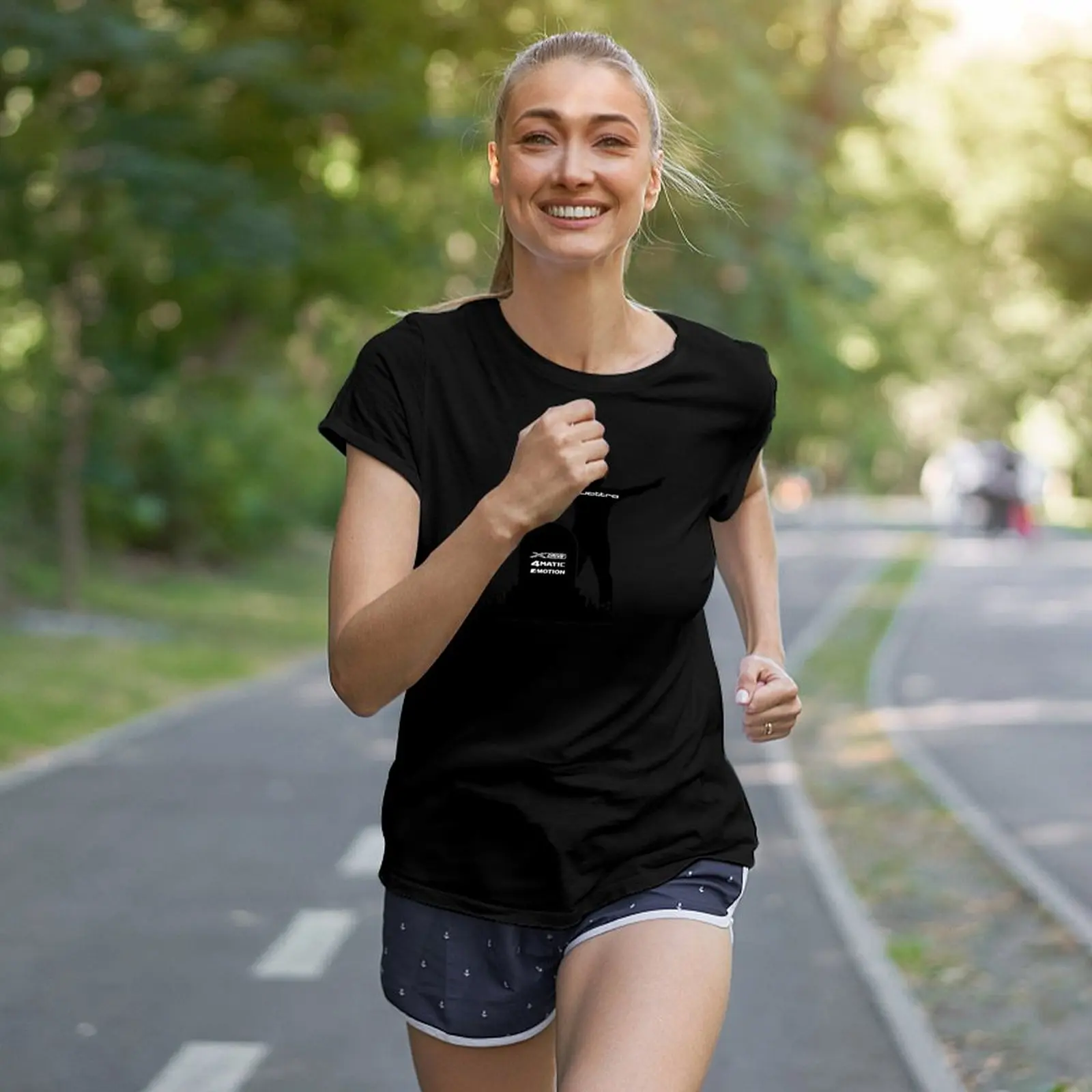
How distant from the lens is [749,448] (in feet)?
9.87

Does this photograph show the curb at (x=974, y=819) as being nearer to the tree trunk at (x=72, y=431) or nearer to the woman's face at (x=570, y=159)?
the woman's face at (x=570, y=159)

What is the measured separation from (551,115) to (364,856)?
6295 mm

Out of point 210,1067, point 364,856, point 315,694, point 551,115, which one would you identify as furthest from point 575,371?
point 315,694

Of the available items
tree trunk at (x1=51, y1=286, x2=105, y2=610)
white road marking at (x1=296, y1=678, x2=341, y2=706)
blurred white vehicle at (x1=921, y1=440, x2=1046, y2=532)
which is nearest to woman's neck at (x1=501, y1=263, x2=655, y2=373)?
white road marking at (x1=296, y1=678, x2=341, y2=706)

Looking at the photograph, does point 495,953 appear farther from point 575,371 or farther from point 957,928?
point 957,928

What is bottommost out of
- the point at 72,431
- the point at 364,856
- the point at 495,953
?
the point at 72,431

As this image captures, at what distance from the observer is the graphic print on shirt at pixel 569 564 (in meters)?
2.73

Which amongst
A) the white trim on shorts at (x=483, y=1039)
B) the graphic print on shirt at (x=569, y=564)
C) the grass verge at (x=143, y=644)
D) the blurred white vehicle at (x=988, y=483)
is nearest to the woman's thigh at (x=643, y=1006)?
the white trim on shorts at (x=483, y=1039)

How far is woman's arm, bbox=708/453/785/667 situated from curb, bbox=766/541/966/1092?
2744 millimetres

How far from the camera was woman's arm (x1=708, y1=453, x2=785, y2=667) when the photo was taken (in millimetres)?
3139

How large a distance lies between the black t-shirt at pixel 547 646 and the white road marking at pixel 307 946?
4084mm

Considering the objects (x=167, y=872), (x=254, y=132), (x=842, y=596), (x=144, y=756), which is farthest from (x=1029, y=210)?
(x=167, y=872)

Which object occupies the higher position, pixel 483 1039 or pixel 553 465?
pixel 553 465

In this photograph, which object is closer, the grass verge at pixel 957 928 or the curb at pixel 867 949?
the curb at pixel 867 949
